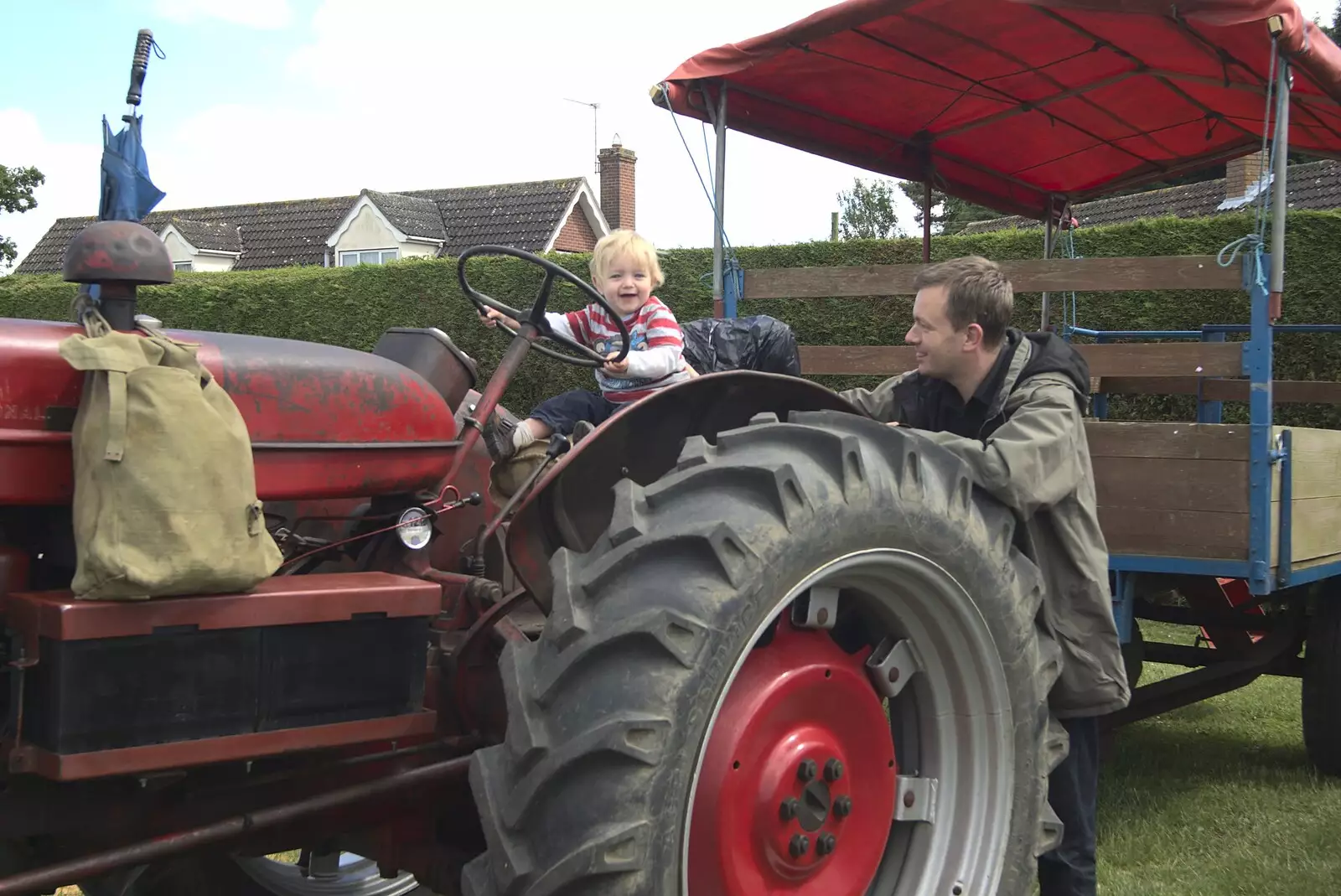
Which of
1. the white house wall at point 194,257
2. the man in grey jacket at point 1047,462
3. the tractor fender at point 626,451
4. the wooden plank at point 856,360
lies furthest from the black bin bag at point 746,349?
the white house wall at point 194,257

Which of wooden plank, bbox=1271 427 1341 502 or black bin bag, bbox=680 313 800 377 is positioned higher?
black bin bag, bbox=680 313 800 377

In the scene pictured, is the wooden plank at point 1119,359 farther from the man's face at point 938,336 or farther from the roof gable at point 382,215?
the roof gable at point 382,215

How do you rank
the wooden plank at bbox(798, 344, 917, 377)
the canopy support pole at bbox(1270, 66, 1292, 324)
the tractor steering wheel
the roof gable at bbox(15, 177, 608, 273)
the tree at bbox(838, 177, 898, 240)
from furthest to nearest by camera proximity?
1. the tree at bbox(838, 177, 898, 240)
2. the roof gable at bbox(15, 177, 608, 273)
3. the wooden plank at bbox(798, 344, 917, 377)
4. the canopy support pole at bbox(1270, 66, 1292, 324)
5. the tractor steering wheel

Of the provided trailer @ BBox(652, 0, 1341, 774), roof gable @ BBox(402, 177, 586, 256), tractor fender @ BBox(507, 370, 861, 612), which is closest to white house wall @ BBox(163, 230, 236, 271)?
roof gable @ BBox(402, 177, 586, 256)

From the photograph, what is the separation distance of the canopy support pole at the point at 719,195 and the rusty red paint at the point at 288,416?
103 inches

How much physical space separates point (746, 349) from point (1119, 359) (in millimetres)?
1583

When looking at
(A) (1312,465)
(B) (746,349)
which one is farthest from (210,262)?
(A) (1312,465)

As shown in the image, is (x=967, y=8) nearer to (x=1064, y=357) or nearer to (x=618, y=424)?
(x=1064, y=357)

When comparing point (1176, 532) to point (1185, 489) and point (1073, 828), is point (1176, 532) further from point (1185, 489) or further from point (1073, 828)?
point (1073, 828)

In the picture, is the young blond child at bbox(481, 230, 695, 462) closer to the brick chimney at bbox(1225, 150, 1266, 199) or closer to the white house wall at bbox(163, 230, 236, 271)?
the brick chimney at bbox(1225, 150, 1266, 199)

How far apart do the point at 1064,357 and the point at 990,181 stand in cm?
366

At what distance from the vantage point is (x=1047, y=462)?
233cm

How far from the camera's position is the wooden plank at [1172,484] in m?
3.41

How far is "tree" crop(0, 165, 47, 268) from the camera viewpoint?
75.1ft
